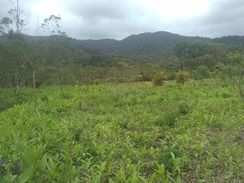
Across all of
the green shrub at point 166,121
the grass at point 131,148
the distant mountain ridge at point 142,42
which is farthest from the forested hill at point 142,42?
the green shrub at point 166,121

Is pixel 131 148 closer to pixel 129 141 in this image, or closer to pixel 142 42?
pixel 129 141

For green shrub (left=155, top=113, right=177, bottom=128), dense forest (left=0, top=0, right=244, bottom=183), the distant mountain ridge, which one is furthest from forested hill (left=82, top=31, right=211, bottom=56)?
Result: green shrub (left=155, top=113, right=177, bottom=128)

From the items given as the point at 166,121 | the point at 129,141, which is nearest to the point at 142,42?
the point at 166,121

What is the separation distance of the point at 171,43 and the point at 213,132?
15500 centimetres

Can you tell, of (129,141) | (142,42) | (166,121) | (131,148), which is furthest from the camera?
(142,42)

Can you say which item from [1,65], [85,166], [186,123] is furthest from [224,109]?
[1,65]

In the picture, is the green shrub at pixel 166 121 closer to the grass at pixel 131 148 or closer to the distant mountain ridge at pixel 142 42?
the grass at pixel 131 148

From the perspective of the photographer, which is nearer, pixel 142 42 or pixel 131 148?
pixel 131 148

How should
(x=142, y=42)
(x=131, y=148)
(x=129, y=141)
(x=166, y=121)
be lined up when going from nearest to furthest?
1. (x=131, y=148)
2. (x=129, y=141)
3. (x=166, y=121)
4. (x=142, y=42)

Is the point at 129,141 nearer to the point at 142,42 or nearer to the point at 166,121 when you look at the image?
the point at 166,121

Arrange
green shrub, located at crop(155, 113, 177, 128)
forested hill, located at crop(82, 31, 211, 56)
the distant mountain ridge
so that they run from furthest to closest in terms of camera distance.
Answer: forested hill, located at crop(82, 31, 211, 56) < the distant mountain ridge < green shrub, located at crop(155, 113, 177, 128)

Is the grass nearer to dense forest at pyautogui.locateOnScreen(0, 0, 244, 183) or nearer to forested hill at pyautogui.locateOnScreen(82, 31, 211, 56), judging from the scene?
dense forest at pyautogui.locateOnScreen(0, 0, 244, 183)

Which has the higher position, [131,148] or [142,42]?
[142,42]

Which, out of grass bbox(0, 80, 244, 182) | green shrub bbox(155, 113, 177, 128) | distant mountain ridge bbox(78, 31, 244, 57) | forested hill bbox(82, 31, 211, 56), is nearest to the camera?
grass bbox(0, 80, 244, 182)
